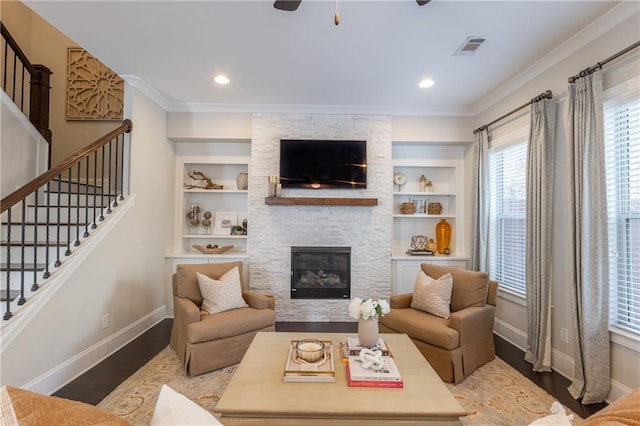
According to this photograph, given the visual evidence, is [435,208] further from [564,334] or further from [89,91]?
[89,91]

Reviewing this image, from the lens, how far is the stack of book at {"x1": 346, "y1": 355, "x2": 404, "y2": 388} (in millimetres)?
1794

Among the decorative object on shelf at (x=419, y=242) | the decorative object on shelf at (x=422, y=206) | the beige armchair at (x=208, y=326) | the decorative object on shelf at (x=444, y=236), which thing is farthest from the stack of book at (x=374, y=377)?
the decorative object on shelf at (x=422, y=206)

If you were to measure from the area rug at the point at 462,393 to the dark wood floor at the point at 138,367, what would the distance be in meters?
0.09

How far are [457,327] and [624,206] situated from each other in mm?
1551

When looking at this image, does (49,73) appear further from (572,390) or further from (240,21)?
(572,390)

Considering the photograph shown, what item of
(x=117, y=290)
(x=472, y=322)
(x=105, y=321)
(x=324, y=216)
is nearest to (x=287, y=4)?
(x=324, y=216)

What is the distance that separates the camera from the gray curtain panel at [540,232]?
288 centimetres

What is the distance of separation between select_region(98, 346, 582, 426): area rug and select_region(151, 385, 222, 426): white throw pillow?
1531mm

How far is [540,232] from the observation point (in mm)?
2922

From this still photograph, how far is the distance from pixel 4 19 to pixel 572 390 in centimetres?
707

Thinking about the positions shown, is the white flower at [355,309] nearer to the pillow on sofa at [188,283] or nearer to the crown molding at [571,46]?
the pillow on sofa at [188,283]

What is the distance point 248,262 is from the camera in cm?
430

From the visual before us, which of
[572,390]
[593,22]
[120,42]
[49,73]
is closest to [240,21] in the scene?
[120,42]

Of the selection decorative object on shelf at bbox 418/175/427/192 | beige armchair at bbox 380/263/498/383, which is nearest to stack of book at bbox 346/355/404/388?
beige armchair at bbox 380/263/498/383
